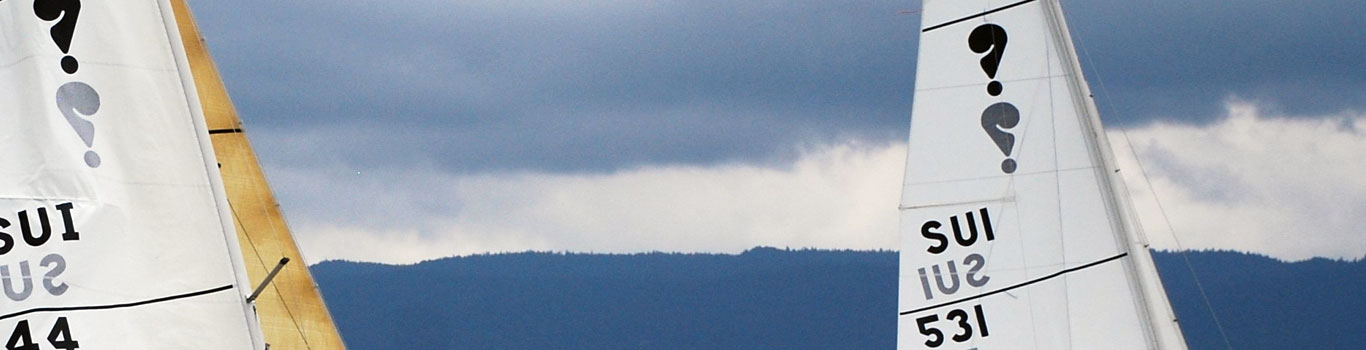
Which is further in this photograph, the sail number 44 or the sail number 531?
the sail number 531

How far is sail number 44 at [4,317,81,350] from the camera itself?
1834cm

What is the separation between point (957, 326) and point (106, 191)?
1143cm

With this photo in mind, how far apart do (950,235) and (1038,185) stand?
1213 millimetres

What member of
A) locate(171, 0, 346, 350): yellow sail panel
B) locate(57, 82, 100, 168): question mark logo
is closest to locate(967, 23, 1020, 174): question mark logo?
locate(171, 0, 346, 350): yellow sail panel

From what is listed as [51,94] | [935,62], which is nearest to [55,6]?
[51,94]

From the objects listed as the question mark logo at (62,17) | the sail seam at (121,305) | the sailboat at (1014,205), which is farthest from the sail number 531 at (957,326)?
the question mark logo at (62,17)

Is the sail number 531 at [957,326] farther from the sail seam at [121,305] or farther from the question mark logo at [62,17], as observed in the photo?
the question mark logo at [62,17]

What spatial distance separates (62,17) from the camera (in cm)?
1830

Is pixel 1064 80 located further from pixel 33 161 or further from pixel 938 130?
pixel 33 161

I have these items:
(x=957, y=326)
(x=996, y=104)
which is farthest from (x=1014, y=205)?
(x=957, y=326)

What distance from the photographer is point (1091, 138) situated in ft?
83.0

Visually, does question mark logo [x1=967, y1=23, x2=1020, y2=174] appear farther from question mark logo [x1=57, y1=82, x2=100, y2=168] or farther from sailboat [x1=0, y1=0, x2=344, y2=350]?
question mark logo [x1=57, y1=82, x2=100, y2=168]

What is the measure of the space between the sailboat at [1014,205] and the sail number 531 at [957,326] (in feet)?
0.04

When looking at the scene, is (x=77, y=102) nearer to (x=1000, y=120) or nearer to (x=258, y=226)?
(x=258, y=226)
